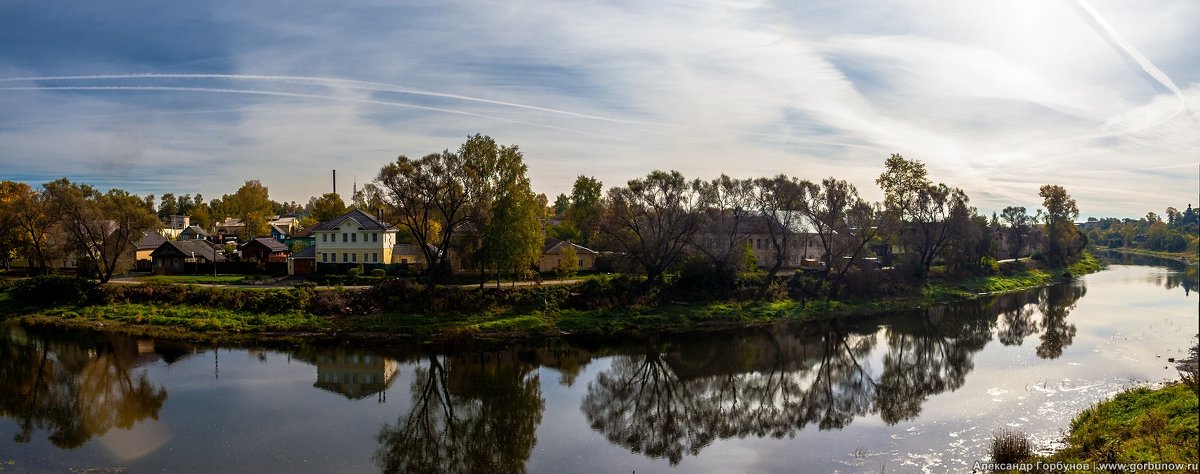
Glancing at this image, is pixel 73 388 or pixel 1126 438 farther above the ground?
pixel 1126 438

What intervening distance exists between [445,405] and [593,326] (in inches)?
562

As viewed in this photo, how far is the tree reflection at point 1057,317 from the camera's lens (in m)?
30.8

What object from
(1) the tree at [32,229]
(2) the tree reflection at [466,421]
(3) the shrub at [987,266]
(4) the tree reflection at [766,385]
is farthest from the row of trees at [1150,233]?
(1) the tree at [32,229]

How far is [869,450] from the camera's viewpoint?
701 inches

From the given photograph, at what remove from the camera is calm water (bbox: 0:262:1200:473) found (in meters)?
17.6

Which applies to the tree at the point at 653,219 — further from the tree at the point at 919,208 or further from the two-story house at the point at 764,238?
the tree at the point at 919,208

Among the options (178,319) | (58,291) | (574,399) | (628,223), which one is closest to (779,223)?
(628,223)

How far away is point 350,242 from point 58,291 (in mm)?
16398

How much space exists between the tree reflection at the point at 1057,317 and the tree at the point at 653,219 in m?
18.9

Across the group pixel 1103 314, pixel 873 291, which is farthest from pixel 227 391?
pixel 1103 314

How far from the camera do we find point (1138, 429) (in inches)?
616

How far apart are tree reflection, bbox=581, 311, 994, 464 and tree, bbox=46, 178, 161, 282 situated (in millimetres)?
32437

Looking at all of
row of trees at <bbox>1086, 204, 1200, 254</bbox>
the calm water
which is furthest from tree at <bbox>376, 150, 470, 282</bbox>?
row of trees at <bbox>1086, 204, 1200, 254</bbox>

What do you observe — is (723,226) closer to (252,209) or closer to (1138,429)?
(1138,429)
